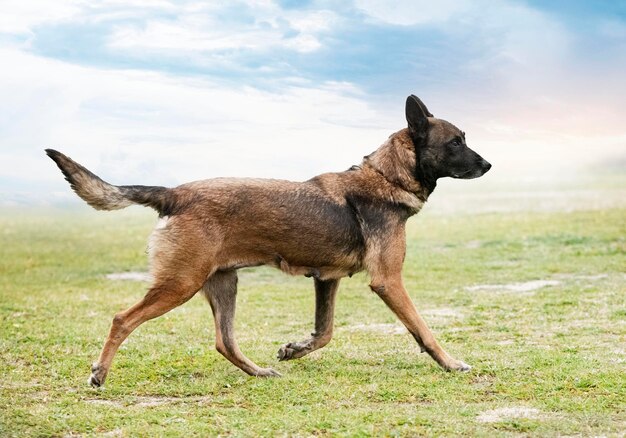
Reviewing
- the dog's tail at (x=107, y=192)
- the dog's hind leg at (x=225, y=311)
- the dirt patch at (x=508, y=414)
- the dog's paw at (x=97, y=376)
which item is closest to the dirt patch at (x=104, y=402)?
the dog's paw at (x=97, y=376)

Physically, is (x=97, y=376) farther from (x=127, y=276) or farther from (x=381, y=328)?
(x=127, y=276)

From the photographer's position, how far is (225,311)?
8602mm

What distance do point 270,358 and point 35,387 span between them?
8.06 ft

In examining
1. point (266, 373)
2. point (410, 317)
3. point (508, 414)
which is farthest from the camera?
point (410, 317)

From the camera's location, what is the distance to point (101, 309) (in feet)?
Result: 45.5

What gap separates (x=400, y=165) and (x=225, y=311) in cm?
224

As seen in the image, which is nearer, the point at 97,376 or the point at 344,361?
the point at 97,376

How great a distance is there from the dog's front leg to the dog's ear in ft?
4.89

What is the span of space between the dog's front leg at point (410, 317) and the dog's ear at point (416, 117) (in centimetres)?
149

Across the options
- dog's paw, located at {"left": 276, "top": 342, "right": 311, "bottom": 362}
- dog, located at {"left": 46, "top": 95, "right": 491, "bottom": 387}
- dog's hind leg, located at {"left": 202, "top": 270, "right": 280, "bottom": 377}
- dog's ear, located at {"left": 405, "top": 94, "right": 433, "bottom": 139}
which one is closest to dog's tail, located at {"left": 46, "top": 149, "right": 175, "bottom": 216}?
dog, located at {"left": 46, "top": 95, "right": 491, "bottom": 387}

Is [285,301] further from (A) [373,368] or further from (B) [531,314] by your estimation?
(A) [373,368]

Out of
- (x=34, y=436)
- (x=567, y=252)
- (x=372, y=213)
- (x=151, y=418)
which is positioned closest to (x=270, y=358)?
(x=372, y=213)

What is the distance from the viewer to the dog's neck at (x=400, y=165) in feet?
29.0

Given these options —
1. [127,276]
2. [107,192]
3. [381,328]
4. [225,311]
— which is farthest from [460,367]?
[127,276]
